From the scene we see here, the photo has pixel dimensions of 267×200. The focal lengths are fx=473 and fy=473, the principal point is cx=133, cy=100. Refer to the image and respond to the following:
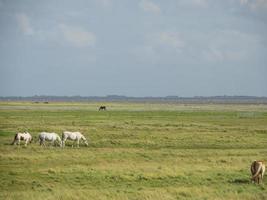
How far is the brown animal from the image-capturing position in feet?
62.0

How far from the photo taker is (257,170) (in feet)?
62.3

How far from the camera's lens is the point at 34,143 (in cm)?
3309

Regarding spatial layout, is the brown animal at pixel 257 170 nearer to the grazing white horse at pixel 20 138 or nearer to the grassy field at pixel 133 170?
the grassy field at pixel 133 170

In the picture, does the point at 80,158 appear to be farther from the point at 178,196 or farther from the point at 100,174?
the point at 178,196

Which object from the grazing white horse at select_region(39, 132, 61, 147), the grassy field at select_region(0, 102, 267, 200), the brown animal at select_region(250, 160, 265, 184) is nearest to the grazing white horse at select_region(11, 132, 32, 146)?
the grassy field at select_region(0, 102, 267, 200)

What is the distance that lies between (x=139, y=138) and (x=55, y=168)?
51.3ft

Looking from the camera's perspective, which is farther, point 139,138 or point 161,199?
point 139,138

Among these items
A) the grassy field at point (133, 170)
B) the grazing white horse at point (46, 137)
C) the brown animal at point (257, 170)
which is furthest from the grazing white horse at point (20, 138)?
the brown animal at point (257, 170)

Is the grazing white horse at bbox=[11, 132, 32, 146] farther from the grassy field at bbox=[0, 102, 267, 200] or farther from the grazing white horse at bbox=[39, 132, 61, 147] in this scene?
the grazing white horse at bbox=[39, 132, 61, 147]

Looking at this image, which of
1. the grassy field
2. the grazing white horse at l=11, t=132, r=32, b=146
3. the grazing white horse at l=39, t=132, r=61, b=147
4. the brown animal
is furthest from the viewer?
the grazing white horse at l=39, t=132, r=61, b=147

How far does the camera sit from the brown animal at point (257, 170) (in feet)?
62.0

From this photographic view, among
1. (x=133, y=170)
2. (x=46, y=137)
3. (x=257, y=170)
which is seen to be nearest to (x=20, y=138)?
(x=46, y=137)

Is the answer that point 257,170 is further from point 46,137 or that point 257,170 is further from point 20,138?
point 20,138

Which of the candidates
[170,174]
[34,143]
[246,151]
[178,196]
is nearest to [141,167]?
[170,174]
